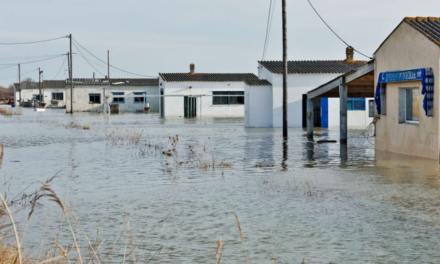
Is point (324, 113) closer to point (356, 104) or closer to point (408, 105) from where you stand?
point (356, 104)

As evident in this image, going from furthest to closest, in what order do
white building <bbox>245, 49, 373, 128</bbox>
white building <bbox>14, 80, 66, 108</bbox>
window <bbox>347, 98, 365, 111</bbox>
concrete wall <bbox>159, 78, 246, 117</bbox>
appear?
1. white building <bbox>14, 80, 66, 108</bbox>
2. concrete wall <bbox>159, 78, 246, 117</bbox>
3. window <bbox>347, 98, 365, 111</bbox>
4. white building <bbox>245, 49, 373, 128</bbox>

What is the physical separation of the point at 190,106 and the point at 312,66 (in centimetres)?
2216

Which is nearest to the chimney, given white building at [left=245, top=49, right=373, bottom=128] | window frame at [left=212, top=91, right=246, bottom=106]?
white building at [left=245, top=49, right=373, bottom=128]

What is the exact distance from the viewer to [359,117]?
4100 cm

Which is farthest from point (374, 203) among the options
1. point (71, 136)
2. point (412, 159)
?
point (71, 136)

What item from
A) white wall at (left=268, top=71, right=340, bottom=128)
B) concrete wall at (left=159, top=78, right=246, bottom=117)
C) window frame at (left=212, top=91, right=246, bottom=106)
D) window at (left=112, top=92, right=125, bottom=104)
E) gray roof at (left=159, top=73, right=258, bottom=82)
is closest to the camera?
Answer: white wall at (left=268, top=71, right=340, bottom=128)

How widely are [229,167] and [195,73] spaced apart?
47.6 metres

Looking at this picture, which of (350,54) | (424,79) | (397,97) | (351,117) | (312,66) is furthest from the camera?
(350,54)

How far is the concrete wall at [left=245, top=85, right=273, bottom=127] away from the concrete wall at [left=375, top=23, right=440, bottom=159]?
17302mm

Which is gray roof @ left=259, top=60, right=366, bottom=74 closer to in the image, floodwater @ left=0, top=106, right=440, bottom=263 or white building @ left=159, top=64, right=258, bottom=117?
floodwater @ left=0, top=106, right=440, bottom=263

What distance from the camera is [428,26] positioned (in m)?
19.5

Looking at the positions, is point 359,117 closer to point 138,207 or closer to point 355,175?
point 355,175

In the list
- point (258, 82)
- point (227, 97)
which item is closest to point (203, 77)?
point (227, 97)

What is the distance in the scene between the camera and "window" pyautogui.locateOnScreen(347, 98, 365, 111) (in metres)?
40.9
